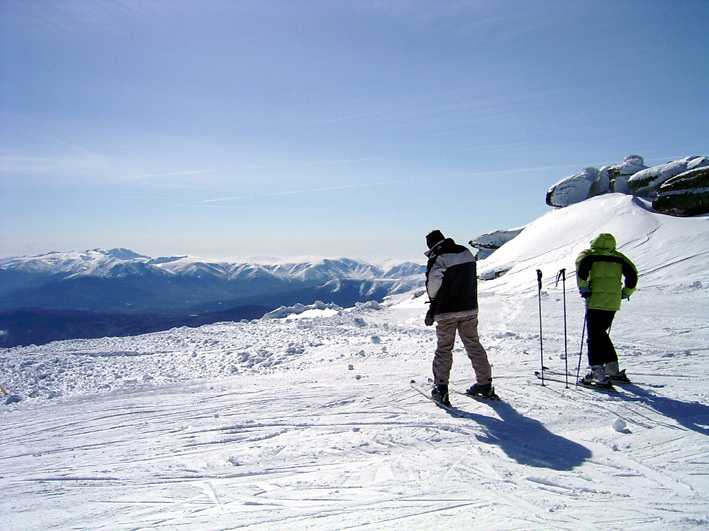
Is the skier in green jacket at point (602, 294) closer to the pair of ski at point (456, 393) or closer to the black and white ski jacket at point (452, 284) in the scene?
the pair of ski at point (456, 393)

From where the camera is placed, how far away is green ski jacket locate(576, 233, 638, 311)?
6.33m

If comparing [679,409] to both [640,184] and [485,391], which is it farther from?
[640,184]

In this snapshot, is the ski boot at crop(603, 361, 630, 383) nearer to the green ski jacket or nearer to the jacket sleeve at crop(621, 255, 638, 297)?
the green ski jacket

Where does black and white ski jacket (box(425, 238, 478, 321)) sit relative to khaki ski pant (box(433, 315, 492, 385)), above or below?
above

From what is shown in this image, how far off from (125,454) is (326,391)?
112 inches

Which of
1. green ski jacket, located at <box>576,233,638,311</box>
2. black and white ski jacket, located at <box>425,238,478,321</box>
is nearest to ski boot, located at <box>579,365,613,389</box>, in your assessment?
green ski jacket, located at <box>576,233,638,311</box>

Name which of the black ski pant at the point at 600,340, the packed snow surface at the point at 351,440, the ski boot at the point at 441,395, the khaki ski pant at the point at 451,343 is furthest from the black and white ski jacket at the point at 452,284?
→ the black ski pant at the point at 600,340

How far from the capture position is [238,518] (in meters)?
3.32

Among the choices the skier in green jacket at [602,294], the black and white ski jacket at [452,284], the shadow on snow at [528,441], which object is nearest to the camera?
the shadow on snow at [528,441]

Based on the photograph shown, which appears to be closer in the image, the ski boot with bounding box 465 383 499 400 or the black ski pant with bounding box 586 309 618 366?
the ski boot with bounding box 465 383 499 400

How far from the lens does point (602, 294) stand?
6.37 metres

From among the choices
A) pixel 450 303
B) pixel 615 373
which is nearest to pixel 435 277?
pixel 450 303

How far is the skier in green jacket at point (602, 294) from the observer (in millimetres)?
6328

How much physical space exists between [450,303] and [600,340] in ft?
8.34
